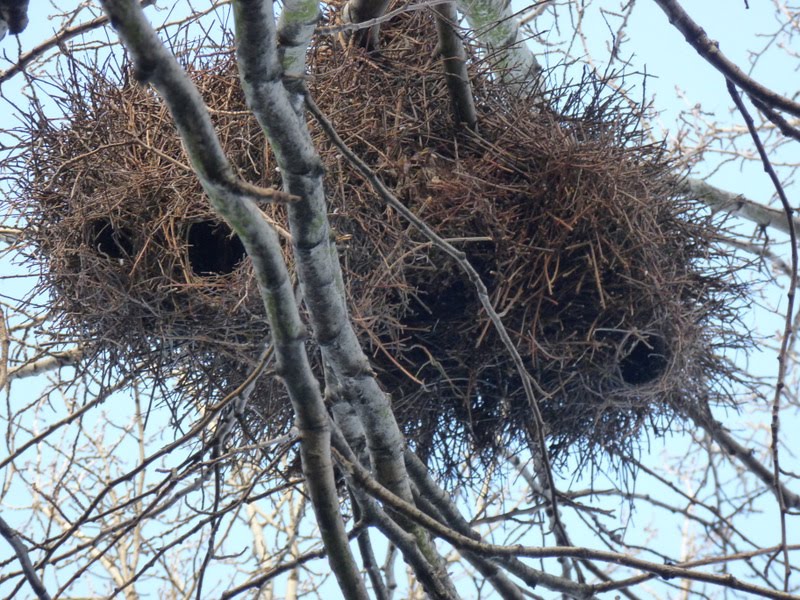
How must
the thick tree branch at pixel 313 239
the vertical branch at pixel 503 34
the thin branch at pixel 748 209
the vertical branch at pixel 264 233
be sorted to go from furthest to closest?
1. the thin branch at pixel 748 209
2. the vertical branch at pixel 503 34
3. the thick tree branch at pixel 313 239
4. the vertical branch at pixel 264 233

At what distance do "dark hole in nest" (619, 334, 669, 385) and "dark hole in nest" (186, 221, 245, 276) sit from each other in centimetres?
85

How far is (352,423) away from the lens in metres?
1.60

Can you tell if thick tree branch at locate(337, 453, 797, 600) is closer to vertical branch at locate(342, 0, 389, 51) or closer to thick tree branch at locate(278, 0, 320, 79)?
thick tree branch at locate(278, 0, 320, 79)

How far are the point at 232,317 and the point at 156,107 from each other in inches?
19.3

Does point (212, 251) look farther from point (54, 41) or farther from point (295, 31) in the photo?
point (295, 31)

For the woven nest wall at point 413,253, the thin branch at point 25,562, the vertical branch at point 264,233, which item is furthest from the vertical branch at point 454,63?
the thin branch at point 25,562

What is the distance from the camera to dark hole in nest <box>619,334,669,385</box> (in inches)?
77.0

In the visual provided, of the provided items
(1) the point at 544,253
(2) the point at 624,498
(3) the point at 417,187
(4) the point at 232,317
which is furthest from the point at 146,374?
(2) the point at 624,498

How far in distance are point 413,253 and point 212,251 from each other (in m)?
0.46

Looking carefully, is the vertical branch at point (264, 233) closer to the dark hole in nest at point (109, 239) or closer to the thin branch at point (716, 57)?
the thin branch at point (716, 57)

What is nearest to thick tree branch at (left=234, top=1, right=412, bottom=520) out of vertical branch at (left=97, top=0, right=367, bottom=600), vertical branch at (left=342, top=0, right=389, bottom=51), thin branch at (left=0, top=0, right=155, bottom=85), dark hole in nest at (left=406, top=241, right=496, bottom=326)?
vertical branch at (left=97, top=0, right=367, bottom=600)

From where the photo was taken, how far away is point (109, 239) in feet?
6.01

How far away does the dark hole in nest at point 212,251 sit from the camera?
186 cm

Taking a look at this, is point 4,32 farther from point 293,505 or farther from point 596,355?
point 293,505
